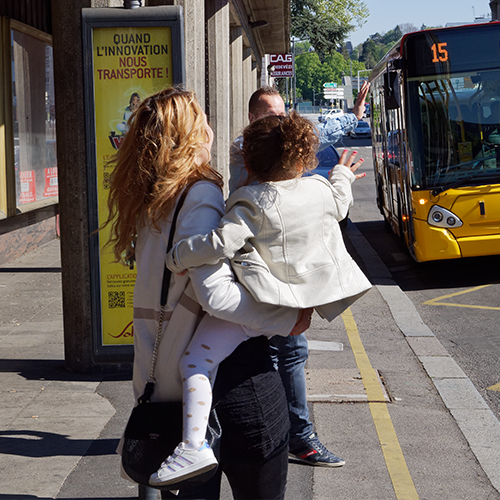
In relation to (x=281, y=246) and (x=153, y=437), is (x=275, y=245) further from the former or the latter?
(x=153, y=437)

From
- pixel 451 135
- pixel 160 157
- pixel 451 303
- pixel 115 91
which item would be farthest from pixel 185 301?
pixel 451 135

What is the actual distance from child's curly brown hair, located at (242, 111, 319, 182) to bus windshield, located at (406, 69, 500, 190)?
671cm

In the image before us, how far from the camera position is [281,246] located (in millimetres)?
2215

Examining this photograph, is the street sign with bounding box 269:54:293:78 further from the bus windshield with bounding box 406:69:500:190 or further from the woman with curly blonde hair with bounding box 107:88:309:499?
the woman with curly blonde hair with bounding box 107:88:309:499

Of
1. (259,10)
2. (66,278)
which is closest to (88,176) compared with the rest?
(66,278)

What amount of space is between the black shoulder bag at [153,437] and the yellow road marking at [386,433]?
5.63ft

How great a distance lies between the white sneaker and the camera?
2.03 metres

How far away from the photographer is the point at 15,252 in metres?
10.9

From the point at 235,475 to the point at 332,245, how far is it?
790 mm

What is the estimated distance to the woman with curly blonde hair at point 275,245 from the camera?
2104 mm

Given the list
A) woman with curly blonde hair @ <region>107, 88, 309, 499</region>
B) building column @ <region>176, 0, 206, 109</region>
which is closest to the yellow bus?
building column @ <region>176, 0, 206, 109</region>

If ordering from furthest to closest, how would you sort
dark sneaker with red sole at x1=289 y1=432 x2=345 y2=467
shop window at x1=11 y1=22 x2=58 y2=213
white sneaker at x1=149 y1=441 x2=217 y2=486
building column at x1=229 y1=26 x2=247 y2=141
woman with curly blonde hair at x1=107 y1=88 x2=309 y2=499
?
building column at x1=229 y1=26 x2=247 y2=141, shop window at x1=11 y1=22 x2=58 y2=213, dark sneaker with red sole at x1=289 y1=432 x2=345 y2=467, woman with curly blonde hair at x1=107 y1=88 x2=309 y2=499, white sneaker at x1=149 y1=441 x2=217 y2=486

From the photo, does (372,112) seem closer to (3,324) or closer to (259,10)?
(259,10)

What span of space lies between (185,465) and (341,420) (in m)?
2.59
